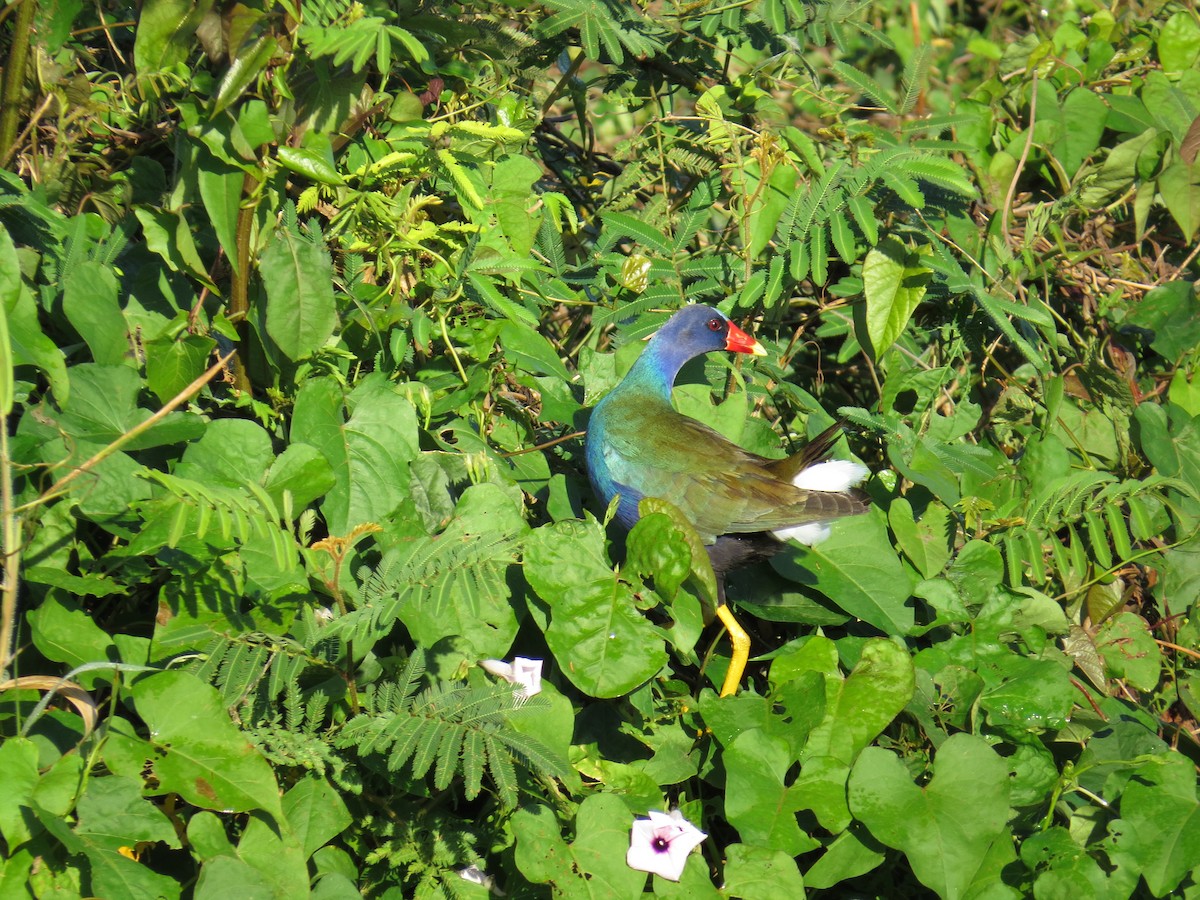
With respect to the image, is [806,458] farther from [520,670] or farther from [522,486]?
[520,670]

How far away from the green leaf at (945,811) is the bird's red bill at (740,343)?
1208mm

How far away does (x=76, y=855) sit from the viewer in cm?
194

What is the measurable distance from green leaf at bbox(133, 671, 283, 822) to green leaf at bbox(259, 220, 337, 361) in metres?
0.80

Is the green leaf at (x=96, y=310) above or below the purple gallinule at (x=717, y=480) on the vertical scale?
above

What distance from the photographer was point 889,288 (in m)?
3.07

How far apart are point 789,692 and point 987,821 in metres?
0.46

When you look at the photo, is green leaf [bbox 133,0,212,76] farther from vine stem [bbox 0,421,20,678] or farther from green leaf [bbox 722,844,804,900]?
green leaf [bbox 722,844,804,900]

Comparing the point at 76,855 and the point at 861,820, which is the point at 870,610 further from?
the point at 76,855

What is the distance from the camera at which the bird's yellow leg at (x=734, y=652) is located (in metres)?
2.67

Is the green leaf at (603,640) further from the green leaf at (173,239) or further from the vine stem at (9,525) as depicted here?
the green leaf at (173,239)

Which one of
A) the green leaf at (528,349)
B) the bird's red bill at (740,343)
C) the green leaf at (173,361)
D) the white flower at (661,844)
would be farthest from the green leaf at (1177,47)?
the green leaf at (173,361)

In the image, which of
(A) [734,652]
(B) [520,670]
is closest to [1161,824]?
(A) [734,652]

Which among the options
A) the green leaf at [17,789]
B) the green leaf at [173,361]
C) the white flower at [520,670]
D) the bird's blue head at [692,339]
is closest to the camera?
the green leaf at [17,789]

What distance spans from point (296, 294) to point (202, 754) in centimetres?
98
